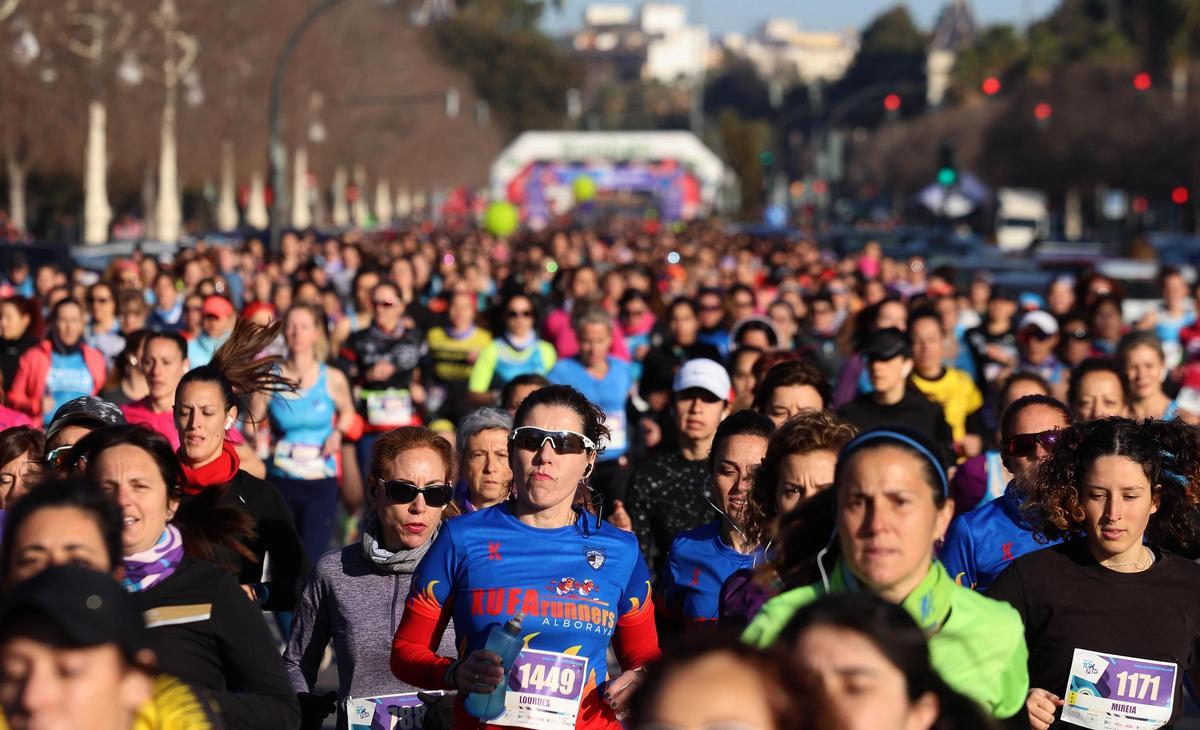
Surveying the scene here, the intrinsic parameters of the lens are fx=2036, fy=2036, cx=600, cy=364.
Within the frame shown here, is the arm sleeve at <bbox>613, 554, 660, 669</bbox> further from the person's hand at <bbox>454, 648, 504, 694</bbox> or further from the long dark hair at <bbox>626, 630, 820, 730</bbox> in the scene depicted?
the long dark hair at <bbox>626, 630, 820, 730</bbox>

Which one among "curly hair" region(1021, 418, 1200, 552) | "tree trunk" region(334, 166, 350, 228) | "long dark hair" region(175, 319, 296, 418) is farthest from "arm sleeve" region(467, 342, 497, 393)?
"tree trunk" region(334, 166, 350, 228)

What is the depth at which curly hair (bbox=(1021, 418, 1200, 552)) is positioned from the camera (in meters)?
5.48

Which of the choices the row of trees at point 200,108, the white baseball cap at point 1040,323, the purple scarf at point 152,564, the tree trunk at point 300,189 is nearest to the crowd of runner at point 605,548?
the purple scarf at point 152,564

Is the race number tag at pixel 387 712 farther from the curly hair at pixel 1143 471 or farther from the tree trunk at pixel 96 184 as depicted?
the tree trunk at pixel 96 184

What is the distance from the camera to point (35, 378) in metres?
10.5

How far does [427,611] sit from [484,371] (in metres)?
6.32

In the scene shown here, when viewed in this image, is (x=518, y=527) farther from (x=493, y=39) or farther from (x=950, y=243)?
(x=493, y=39)

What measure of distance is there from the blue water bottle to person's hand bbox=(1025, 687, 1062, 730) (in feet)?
4.13

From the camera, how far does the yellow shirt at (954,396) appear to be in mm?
10273

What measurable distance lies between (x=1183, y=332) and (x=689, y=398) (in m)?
7.21

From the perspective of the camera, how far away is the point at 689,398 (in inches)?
309

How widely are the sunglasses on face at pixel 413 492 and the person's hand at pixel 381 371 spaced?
5.76m

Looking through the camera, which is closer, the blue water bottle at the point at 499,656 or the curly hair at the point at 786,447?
the blue water bottle at the point at 499,656

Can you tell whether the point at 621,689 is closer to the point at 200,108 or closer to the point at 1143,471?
the point at 1143,471
